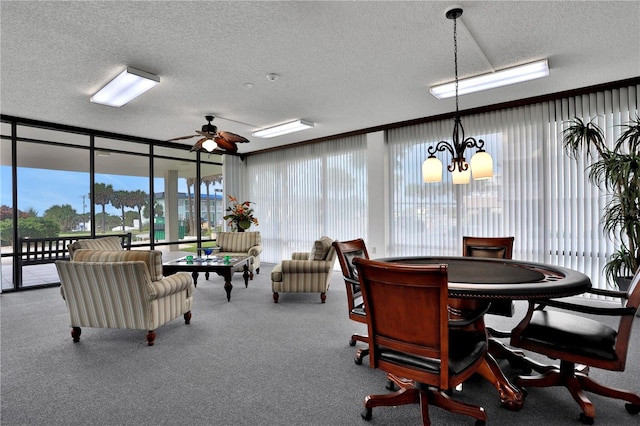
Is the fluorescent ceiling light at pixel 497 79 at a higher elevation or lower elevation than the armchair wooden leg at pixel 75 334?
higher

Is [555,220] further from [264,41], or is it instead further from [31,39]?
[31,39]

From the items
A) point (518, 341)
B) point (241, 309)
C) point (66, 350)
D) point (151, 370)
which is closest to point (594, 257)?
point (518, 341)

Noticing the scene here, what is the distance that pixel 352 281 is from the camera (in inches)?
95.7

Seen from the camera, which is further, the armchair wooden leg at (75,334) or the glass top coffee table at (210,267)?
the glass top coffee table at (210,267)

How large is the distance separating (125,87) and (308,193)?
4.04m

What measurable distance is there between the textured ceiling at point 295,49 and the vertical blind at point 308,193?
76.3 inches

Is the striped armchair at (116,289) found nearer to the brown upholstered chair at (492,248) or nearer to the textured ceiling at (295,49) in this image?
the textured ceiling at (295,49)

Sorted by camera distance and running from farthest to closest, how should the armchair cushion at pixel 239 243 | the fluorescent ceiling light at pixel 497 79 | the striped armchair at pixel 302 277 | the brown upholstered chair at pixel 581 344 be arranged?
the armchair cushion at pixel 239 243
the striped armchair at pixel 302 277
the fluorescent ceiling light at pixel 497 79
the brown upholstered chair at pixel 581 344

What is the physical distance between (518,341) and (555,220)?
3.10m

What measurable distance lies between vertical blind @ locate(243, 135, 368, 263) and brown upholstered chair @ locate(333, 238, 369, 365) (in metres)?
3.37

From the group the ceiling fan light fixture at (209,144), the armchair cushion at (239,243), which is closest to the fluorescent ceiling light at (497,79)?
the ceiling fan light fixture at (209,144)

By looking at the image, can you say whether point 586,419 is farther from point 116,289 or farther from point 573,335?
point 116,289

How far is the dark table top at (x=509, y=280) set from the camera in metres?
1.76

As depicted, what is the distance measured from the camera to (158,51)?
304cm
